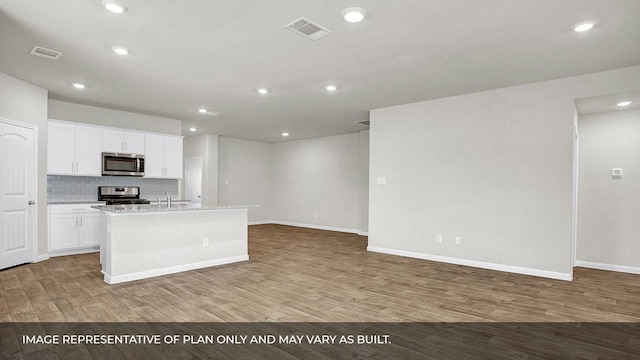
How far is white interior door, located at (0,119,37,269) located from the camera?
4.55 metres

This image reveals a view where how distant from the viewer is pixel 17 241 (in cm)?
478

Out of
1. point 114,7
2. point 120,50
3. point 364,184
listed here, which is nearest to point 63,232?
point 120,50

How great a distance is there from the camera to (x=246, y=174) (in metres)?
10.4

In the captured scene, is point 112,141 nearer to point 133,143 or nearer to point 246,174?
point 133,143

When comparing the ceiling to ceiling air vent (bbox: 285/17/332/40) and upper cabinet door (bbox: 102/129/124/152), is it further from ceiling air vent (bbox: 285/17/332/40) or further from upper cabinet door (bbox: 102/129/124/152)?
upper cabinet door (bbox: 102/129/124/152)

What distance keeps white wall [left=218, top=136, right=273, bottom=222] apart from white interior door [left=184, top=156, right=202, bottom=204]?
0.56 m

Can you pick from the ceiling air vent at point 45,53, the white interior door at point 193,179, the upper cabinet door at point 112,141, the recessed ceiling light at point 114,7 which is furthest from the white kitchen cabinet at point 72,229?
the recessed ceiling light at point 114,7

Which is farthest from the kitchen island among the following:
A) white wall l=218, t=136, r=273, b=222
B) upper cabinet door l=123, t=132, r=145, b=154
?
white wall l=218, t=136, r=273, b=222

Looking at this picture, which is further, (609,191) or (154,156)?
(154,156)

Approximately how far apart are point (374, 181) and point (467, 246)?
1.97 meters

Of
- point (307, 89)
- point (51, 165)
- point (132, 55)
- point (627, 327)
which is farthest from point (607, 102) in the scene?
point (51, 165)

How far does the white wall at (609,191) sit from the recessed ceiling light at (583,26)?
2892mm

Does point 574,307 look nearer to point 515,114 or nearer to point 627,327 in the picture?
point 627,327

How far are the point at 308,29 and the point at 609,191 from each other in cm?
522
